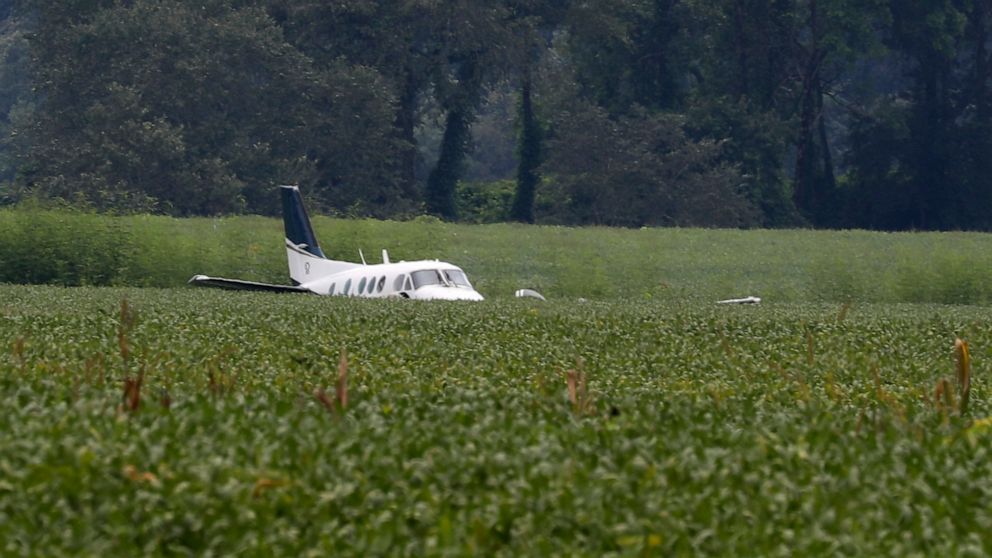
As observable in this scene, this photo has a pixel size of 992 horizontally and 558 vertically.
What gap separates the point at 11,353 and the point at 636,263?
113 ft

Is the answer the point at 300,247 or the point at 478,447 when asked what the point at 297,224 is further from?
the point at 478,447

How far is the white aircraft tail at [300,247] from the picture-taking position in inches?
1625

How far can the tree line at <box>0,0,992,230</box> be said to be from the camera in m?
68.4

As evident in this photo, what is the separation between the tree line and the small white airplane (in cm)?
2195

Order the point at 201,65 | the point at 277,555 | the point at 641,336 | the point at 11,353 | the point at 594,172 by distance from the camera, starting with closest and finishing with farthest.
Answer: the point at 277,555 < the point at 11,353 < the point at 641,336 < the point at 201,65 < the point at 594,172

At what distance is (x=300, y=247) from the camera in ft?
139

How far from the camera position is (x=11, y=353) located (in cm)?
1833

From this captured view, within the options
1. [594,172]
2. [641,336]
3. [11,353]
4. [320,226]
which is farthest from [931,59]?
[11,353]

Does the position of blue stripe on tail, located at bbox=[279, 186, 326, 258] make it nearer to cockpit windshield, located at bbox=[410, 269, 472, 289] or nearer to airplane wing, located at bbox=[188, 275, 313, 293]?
airplane wing, located at bbox=[188, 275, 313, 293]

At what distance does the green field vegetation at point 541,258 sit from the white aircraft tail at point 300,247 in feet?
19.4

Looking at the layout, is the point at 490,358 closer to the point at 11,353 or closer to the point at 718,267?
the point at 11,353

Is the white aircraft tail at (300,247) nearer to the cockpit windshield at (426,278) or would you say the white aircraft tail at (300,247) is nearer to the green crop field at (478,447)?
the cockpit windshield at (426,278)

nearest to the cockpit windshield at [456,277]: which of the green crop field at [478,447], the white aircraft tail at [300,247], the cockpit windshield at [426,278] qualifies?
the cockpit windshield at [426,278]

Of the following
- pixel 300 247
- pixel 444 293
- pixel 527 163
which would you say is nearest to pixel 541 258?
pixel 300 247
